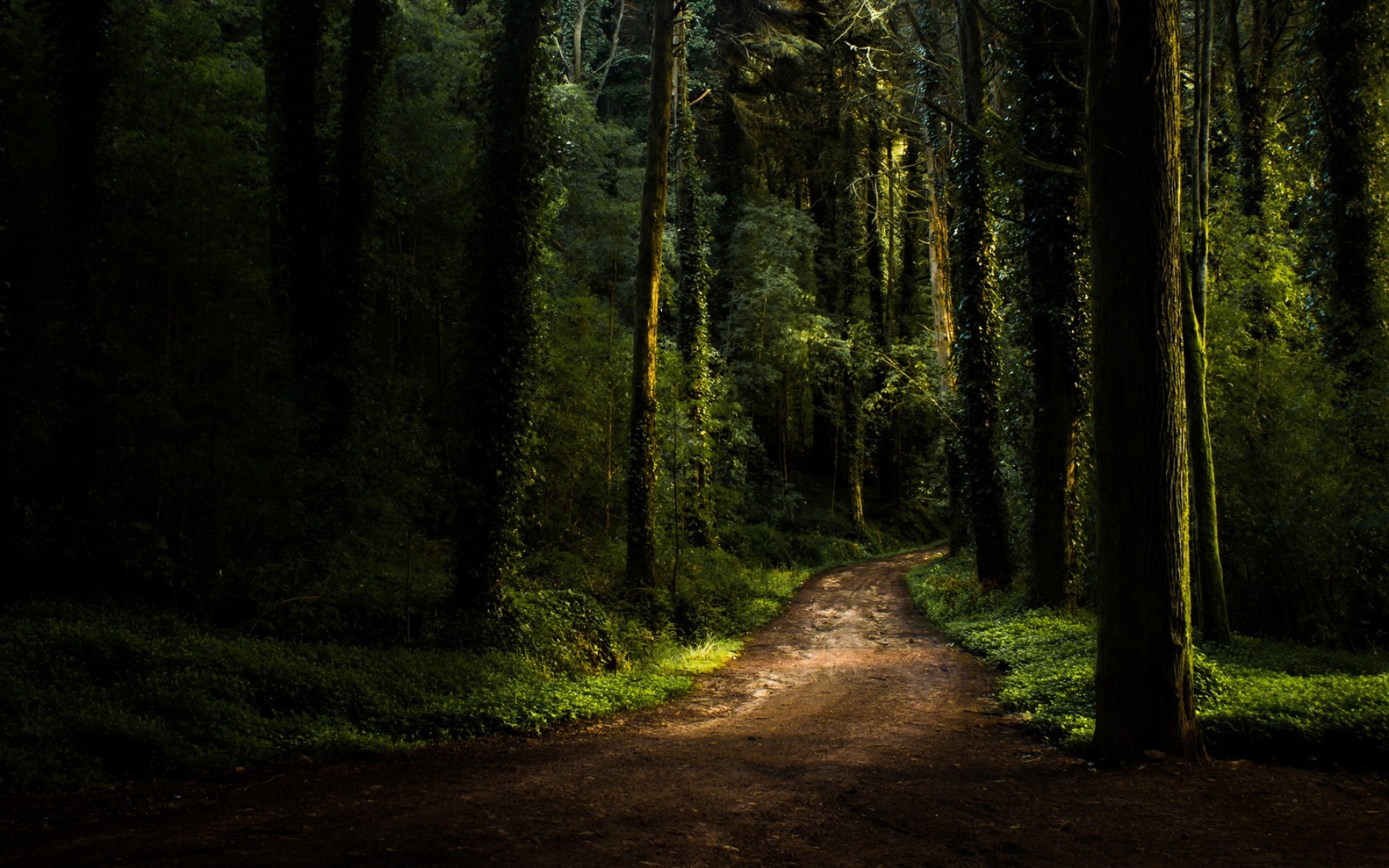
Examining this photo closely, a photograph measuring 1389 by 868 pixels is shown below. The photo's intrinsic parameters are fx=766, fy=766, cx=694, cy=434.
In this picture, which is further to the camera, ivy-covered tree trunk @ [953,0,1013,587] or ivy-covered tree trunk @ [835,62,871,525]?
ivy-covered tree trunk @ [835,62,871,525]

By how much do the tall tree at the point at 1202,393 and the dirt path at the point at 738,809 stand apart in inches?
140

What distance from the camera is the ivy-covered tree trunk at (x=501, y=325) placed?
9.76m

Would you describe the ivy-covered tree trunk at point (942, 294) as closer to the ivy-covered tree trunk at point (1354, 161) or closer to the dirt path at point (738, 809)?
the ivy-covered tree trunk at point (1354, 161)

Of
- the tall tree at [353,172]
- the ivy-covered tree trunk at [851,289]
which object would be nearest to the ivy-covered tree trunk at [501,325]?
the tall tree at [353,172]

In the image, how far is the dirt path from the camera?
3695 mm

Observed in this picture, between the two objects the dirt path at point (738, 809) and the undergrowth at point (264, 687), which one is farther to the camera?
the undergrowth at point (264, 687)

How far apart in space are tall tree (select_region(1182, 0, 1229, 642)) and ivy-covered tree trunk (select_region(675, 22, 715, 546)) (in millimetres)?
10808

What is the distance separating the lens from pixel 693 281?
19797 millimetres

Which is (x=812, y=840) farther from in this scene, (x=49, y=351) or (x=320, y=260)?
(x=320, y=260)

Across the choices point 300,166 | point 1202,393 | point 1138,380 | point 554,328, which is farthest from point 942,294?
point 1138,380

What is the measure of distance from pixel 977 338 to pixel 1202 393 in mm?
7481

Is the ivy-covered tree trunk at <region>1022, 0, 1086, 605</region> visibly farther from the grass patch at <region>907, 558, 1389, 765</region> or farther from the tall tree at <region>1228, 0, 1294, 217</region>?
the tall tree at <region>1228, 0, 1294, 217</region>

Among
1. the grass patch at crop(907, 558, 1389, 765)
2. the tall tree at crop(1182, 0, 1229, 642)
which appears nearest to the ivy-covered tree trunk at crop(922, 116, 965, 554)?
the grass patch at crop(907, 558, 1389, 765)

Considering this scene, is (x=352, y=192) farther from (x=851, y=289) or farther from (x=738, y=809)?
(x=851, y=289)
